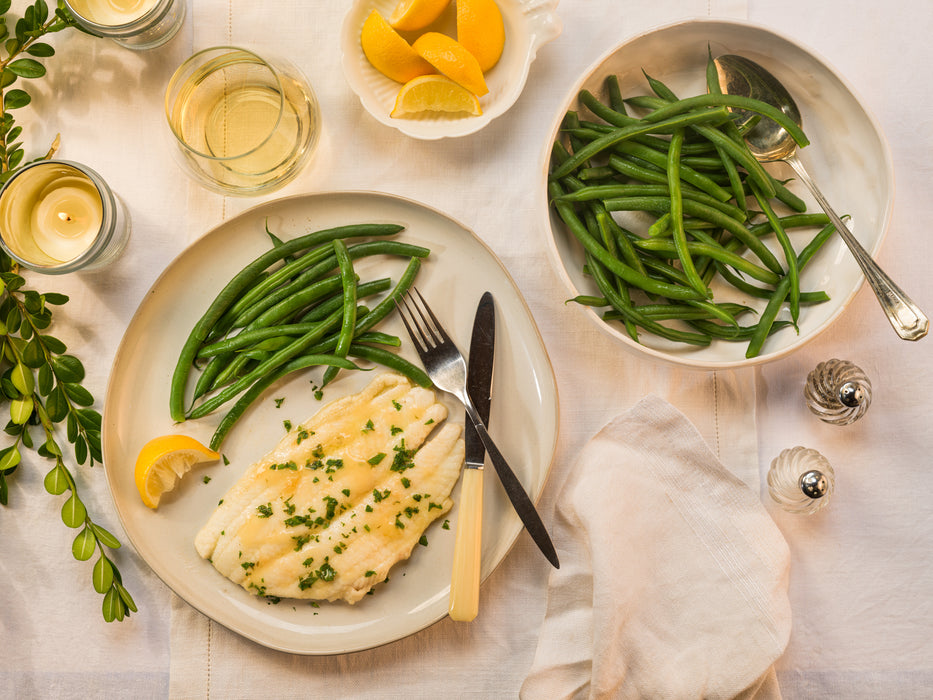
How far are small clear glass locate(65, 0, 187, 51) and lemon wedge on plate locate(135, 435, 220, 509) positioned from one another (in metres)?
1.38

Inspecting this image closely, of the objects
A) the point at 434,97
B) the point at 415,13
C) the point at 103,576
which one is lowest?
the point at 103,576

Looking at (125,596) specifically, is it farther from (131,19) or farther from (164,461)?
(131,19)

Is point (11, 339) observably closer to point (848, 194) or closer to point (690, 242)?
point (690, 242)

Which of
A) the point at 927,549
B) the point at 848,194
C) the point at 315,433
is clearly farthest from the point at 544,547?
the point at 848,194

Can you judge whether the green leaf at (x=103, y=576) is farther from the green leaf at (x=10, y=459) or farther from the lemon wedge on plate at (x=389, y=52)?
the lemon wedge on plate at (x=389, y=52)

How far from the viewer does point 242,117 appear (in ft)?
7.48

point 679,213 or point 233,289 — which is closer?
point 679,213

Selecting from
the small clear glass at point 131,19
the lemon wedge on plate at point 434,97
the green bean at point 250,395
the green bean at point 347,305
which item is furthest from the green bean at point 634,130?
the small clear glass at point 131,19

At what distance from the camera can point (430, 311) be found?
225cm

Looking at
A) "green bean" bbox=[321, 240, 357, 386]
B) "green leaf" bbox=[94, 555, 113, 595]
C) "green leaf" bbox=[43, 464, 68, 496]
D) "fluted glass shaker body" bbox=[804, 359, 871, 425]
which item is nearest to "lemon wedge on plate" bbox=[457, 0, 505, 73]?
"green bean" bbox=[321, 240, 357, 386]

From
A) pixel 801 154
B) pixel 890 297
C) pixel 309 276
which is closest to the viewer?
pixel 890 297

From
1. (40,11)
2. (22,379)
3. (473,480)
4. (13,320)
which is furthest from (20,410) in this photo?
(473,480)

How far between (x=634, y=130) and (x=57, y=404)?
7.18 ft

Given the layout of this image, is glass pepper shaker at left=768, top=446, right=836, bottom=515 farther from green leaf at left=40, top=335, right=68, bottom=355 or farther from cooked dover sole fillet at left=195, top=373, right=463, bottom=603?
green leaf at left=40, top=335, right=68, bottom=355
